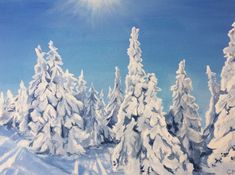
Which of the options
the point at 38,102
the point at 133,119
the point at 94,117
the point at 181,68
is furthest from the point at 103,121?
the point at 181,68

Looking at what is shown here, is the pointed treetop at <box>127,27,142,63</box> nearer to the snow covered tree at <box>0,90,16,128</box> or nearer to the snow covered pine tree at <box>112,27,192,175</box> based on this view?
the snow covered pine tree at <box>112,27,192,175</box>

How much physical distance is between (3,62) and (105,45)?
1.94ft

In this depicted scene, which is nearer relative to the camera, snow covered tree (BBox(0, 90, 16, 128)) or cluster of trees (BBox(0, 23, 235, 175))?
cluster of trees (BBox(0, 23, 235, 175))

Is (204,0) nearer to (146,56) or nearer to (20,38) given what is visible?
(146,56)

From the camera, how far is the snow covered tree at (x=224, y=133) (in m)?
2.85

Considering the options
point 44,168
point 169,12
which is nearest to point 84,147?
point 44,168

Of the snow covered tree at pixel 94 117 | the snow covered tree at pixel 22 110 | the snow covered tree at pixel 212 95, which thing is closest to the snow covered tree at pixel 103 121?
the snow covered tree at pixel 94 117

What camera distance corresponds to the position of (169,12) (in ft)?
9.74

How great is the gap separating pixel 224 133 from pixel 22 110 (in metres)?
1.09

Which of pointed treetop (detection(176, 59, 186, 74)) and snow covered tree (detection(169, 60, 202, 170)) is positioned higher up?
pointed treetop (detection(176, 59, 186, 74))

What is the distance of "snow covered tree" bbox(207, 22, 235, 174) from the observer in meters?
2.85

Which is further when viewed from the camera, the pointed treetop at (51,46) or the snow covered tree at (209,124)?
the pointed treetop at (51,46)

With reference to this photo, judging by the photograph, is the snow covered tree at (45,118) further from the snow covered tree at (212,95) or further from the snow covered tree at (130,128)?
the snow covered tree at (212,95)

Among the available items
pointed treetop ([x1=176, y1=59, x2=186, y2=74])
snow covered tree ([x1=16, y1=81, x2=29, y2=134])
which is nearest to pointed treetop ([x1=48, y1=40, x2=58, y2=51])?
snow covered tree ([x1=16, y1=81, x2=29, y2=134])
